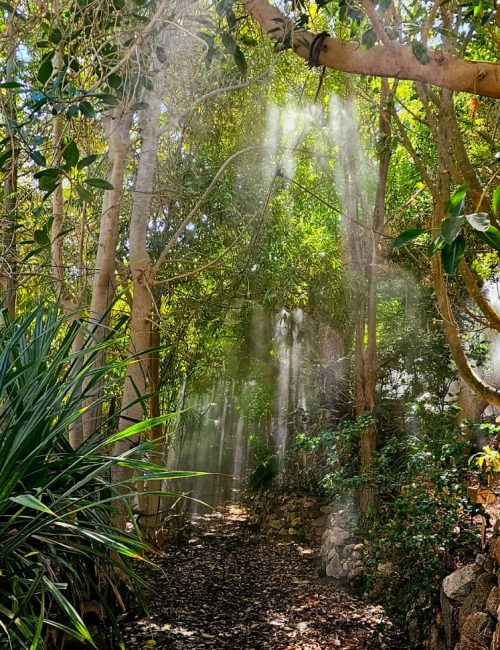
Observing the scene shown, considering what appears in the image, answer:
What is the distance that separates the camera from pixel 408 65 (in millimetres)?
1300

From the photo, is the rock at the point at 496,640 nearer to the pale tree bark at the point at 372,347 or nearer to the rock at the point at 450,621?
the rock at the point at 450,621

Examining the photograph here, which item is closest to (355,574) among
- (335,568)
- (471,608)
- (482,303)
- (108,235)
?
(335,568)

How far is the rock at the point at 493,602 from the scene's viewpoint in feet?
7.71

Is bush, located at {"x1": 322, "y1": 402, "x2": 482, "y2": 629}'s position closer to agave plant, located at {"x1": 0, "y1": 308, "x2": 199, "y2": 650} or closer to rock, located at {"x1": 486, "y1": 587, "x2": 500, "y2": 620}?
rock, located at {"x1": 486, "y1": 587, "x2": 500, "y2": 620}

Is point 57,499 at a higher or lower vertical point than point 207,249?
lower

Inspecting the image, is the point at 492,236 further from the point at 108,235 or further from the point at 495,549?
A: the point at 108,235

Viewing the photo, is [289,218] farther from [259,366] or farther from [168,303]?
[259,366]

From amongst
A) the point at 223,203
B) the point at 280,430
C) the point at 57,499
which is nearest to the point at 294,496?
the point at 280,430

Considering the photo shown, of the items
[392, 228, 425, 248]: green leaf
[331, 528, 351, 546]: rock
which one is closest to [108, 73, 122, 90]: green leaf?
[392, 228, 425, 248]: green leaf

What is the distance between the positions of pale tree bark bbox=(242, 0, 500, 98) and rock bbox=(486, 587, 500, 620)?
1.96 metres

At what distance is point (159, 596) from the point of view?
3504mm

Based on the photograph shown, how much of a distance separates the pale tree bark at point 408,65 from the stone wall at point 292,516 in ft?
15.4

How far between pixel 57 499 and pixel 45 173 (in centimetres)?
79

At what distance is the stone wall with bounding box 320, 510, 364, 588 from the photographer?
4090 mm
